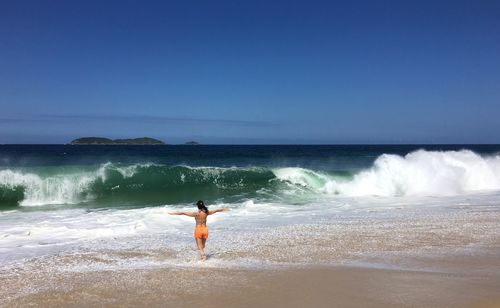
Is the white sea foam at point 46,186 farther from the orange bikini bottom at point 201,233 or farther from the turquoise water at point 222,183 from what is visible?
the orange bikini bottom at point 201,233

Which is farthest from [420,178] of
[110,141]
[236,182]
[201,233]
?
[110,141]

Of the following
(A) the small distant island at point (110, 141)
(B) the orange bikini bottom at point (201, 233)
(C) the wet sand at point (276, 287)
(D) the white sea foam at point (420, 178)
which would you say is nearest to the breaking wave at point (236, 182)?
(D) the white sea foam at point (420, 178)

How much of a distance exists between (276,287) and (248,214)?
305 inches

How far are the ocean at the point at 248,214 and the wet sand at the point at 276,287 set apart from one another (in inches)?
26.3

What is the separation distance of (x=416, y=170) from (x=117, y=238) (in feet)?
59.6

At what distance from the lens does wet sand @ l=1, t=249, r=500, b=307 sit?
605 centimetres

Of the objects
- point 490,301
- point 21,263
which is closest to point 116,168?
point 21,263

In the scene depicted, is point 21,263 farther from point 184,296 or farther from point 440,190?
point 440,190

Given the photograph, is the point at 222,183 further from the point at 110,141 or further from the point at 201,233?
the point at 110,141

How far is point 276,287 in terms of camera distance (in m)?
6.66

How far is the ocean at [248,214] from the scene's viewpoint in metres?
9.04

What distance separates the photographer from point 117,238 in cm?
1057

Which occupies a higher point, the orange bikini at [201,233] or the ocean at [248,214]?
the orange bikini at [201,233]

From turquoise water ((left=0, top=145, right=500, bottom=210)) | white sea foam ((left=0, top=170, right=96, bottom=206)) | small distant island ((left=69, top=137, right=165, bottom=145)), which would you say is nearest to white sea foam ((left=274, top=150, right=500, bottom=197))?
turquoise water ((left=0, top=145, right=500, bottom=210))
